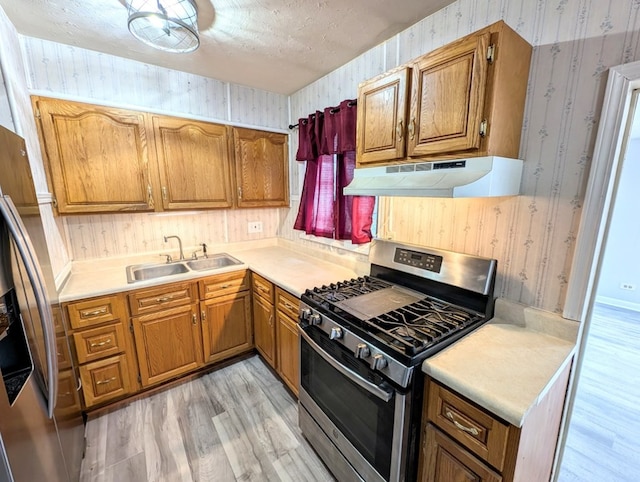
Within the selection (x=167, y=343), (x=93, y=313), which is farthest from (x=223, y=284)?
(x=93, y=313)

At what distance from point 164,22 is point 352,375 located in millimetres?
1982

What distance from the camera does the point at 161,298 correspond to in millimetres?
2039

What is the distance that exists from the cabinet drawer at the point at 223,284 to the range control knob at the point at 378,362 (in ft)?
5.03

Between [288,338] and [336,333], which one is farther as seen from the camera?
[288,338]

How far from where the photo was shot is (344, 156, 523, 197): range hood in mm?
1100

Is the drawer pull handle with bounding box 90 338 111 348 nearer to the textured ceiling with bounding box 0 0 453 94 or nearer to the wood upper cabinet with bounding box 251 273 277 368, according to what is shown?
the wood upper cabinet with bounding box 251 273 277 368

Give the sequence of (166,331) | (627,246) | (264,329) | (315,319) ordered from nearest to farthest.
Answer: (315,319), (166,331), (264,329), (627,246)

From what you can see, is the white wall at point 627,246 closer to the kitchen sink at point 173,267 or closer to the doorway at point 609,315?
the doorway at point 609,315

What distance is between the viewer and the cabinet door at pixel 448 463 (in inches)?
37.0

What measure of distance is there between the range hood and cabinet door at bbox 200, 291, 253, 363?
1.56 metres

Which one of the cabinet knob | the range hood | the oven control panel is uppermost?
the cabinet knob

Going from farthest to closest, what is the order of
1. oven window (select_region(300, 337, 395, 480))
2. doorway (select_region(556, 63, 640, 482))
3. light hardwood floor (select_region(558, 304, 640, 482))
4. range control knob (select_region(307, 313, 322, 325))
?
1. light hardwood floor (select_region(558, 304, 640, 482))
2. range control knob (select_region(307, 313, 322, 325))
3. oven window (select_region(300, 337, 395, 480))
4. doorway (select_region(556, 63, 640, 482))

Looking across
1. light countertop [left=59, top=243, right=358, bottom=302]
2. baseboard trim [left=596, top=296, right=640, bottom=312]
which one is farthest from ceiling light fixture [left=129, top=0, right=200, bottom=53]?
baseboard trim [left=596, top=296, right=640, bottom=312]

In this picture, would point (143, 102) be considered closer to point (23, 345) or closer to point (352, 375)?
point (23, 345)
